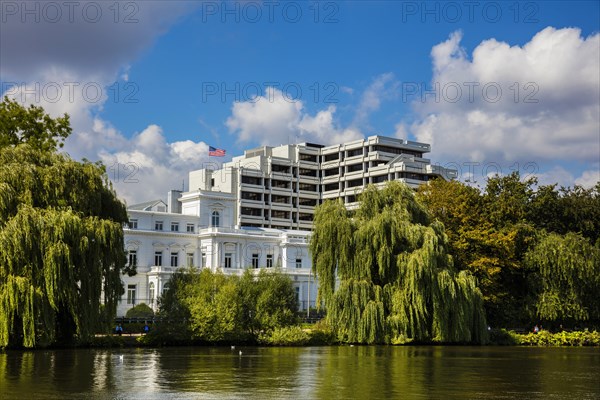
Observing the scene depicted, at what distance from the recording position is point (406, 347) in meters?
54.5

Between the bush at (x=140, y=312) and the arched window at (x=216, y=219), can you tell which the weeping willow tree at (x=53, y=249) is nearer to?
the bush at (x=140, y=312)

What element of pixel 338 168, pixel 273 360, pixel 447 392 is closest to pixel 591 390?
pixel 447 392

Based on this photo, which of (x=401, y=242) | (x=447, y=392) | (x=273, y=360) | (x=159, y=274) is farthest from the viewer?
(x=159, y=274)

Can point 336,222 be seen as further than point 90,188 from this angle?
Yes

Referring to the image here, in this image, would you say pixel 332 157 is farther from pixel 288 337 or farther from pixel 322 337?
pixel 288 337

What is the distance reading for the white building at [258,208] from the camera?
96188 mm

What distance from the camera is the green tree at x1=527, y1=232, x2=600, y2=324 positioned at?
65000mm

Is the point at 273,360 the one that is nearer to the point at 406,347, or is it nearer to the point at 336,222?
the point at 406,347

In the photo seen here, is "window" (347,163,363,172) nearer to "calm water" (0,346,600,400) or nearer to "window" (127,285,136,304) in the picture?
"window" (127,285,136,304)

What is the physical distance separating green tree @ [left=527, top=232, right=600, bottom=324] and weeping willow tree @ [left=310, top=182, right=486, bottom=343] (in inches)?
361

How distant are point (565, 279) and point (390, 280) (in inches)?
655

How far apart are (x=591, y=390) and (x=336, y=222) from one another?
30.6 meters

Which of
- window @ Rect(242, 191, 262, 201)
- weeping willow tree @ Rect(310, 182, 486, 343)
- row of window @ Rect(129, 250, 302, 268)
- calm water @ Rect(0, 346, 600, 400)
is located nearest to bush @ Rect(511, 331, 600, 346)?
weeping willow tree @ Rect(310, 182, 486, 343)

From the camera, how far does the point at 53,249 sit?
154 feet
